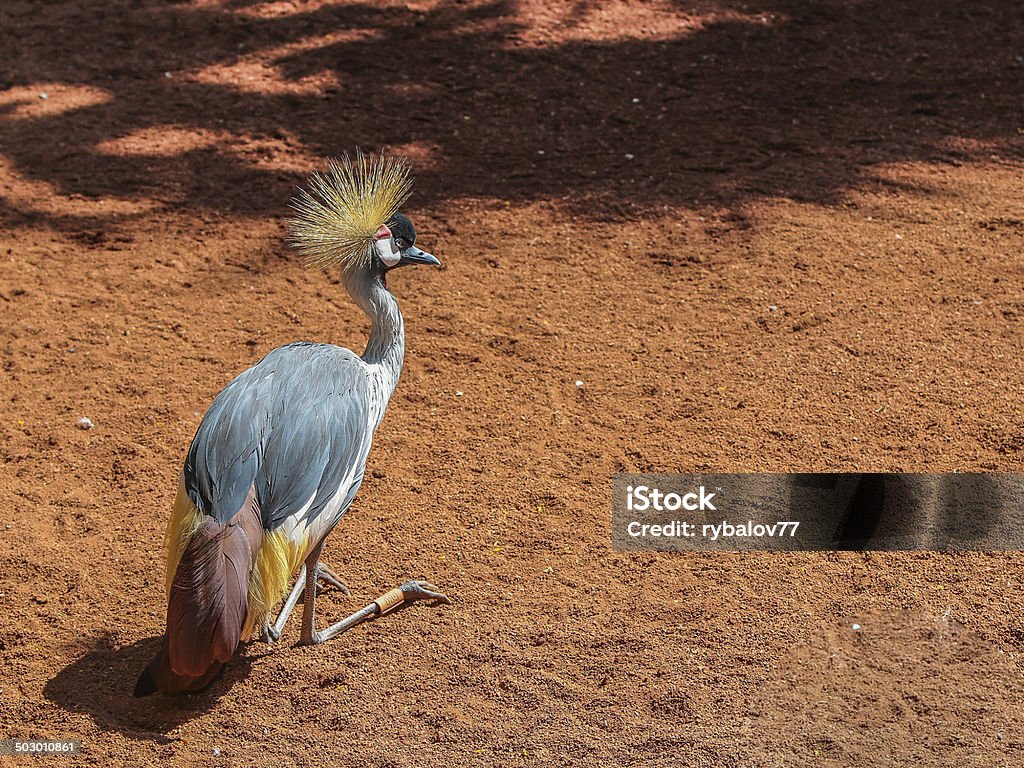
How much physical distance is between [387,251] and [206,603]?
1.67 m

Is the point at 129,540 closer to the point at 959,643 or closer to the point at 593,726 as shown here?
the point at 593,726

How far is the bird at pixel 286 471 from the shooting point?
12.4 ft

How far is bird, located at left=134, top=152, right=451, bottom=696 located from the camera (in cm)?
377

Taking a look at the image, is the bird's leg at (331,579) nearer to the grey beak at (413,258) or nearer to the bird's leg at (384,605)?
the bird's leg at (384,605)

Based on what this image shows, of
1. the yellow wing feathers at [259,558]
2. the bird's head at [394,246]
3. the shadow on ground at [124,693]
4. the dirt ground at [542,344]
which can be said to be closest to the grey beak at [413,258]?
the bird's head at [394,246]

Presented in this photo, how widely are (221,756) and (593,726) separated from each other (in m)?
1.31

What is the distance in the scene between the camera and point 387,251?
15.3 ft

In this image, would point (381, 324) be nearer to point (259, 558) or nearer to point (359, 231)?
point (359, 231)

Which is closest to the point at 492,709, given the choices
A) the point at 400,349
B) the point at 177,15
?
the point at 400,349

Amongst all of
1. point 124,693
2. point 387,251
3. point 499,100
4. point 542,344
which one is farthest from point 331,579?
Result: point 499,100

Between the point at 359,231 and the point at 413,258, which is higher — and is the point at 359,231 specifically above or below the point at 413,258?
above

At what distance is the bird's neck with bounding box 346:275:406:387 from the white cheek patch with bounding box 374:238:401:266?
0.09 metres

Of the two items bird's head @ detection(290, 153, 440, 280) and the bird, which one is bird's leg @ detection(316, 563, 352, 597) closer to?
the bird

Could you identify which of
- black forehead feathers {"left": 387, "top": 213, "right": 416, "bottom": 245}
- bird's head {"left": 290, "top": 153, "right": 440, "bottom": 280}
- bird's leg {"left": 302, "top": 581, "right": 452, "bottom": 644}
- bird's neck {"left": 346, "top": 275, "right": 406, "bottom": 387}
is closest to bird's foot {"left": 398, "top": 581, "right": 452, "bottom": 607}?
bird's leg {"left": 302, "top": 581, "right": 452, "bottom": 644}
